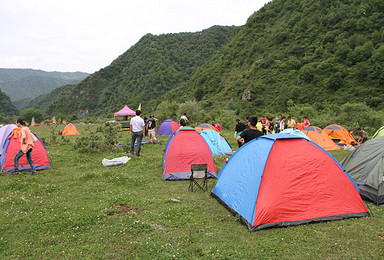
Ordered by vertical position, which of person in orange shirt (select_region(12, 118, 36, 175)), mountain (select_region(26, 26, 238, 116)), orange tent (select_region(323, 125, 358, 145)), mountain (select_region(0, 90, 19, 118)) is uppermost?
mountain (select_region(26, 26, 238, 116))

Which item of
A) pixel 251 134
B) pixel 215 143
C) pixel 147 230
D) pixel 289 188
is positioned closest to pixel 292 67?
pixel 215 143

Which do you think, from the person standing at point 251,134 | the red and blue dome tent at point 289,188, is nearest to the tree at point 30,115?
the person standing at point 251,134

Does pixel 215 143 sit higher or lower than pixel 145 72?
lower

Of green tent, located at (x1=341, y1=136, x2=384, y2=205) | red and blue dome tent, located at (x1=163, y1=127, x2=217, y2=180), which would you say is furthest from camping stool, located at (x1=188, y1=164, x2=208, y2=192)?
green tent, located at (x1=341, y1=136, x2=384, y2=205)

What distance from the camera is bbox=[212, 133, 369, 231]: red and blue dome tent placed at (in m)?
4.86

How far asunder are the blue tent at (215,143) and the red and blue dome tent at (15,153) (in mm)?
7224

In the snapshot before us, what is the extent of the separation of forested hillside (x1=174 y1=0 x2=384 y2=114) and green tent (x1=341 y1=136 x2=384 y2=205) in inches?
1426

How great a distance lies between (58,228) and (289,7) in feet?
268

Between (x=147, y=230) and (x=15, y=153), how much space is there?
7136mm

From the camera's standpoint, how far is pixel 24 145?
815cm

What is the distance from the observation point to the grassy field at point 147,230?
12.9 ft

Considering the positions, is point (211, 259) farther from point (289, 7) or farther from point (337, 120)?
point (289, 7)

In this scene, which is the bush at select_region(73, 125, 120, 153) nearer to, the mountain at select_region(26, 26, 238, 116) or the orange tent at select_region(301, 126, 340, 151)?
the orange tent at select_region(301, 126, 340, 151)

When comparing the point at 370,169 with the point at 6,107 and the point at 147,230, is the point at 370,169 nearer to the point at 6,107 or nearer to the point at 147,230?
the point at 147,230
